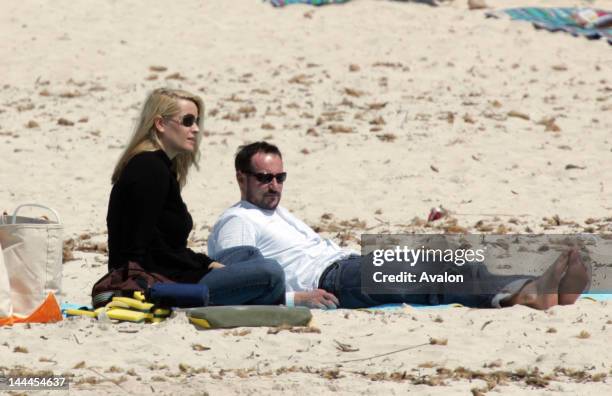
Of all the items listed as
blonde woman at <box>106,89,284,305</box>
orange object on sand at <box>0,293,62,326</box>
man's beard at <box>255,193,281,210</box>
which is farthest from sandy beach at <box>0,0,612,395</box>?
man's beard at <box>255,193,281,210</box>

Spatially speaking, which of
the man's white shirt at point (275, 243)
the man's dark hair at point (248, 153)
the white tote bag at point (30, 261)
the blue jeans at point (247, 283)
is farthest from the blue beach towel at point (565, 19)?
the white tote bag at point (30, 261)

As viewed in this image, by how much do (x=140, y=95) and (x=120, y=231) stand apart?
8180mm

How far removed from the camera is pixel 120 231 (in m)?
6.15

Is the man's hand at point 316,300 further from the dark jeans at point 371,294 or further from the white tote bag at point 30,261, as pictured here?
the white tote bag at point 30,261

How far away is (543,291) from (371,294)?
2.78ft

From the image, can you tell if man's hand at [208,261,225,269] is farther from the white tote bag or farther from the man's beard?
the white tote bag

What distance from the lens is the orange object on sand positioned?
5.88 meters

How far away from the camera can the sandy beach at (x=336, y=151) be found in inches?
208

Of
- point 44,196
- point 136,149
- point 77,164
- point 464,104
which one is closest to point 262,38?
point 464,104

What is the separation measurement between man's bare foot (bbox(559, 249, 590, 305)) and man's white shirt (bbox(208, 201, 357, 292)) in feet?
3.70

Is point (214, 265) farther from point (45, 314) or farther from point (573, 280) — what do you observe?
point (573, 280)

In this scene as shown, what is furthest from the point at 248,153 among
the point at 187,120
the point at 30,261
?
the point at 30,261

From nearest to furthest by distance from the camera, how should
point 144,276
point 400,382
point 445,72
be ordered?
point 400,382 < point 144,276 < point 445,72

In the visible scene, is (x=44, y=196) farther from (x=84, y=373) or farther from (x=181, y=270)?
(x=84, y=373)
